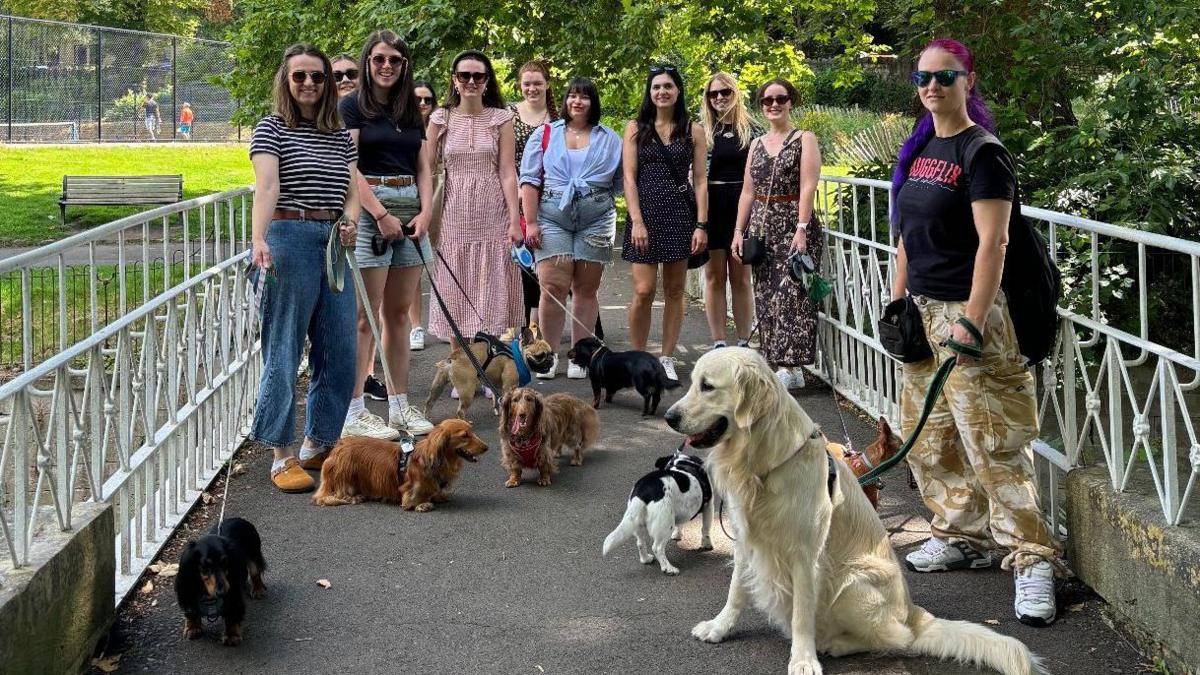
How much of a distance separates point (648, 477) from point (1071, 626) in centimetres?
178

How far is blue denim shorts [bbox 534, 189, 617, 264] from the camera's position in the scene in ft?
29.2

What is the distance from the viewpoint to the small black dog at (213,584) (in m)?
4.56

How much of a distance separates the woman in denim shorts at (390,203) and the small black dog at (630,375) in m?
1.24

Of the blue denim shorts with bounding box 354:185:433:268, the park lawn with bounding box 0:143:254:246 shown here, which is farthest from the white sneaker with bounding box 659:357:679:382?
the park lawn with bounding box 0:143:254:246

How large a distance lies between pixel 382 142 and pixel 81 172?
66.5 feet

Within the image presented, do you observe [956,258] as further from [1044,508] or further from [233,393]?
[233,393]

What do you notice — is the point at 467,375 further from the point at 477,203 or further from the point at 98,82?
the point at 98,82

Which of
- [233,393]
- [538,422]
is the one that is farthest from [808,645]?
[233,393]

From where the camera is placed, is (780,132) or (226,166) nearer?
(780,132)

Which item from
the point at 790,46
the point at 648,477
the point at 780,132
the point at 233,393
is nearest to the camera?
the point at 648,477

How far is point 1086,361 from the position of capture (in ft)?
24.0

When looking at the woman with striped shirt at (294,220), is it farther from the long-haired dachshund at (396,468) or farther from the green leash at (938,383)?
the green leash at (938,383)

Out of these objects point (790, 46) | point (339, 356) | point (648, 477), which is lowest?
point (648, 477)

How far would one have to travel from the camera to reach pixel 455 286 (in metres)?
8.85
